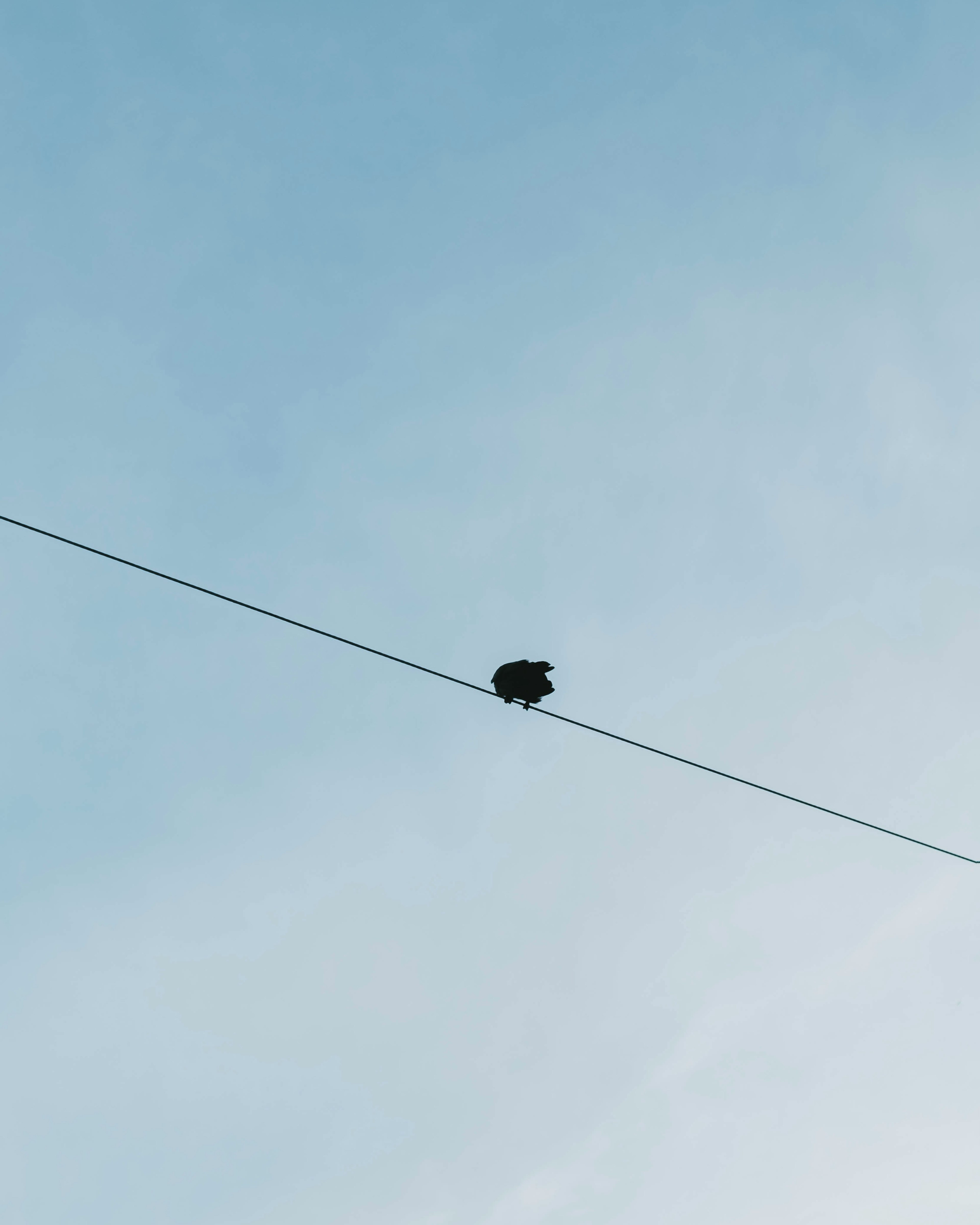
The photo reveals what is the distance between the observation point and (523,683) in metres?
15.7

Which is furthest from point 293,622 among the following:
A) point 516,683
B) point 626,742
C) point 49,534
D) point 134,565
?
point 626,742

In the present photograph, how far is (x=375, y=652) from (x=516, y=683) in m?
2.86

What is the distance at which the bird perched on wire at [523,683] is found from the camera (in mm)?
15680

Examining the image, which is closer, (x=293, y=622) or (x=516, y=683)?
(x=293, y=622)

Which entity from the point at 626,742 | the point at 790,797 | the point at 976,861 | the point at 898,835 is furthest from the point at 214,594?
the point at 976,861

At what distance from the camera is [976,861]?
59.6 ft

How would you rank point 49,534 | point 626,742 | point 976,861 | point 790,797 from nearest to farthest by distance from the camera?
point 49,534 < point 626,742 < point 790,797 < point 976,861

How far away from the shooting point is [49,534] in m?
12.2

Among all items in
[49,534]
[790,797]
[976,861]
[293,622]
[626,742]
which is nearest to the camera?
[49,534]

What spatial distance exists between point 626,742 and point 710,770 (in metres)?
1.29

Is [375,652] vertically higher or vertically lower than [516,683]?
lower

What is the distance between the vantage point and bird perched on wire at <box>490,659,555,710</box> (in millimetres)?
15680

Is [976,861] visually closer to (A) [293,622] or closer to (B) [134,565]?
(A) [293,622]

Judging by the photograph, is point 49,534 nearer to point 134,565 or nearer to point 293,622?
point 134,565
